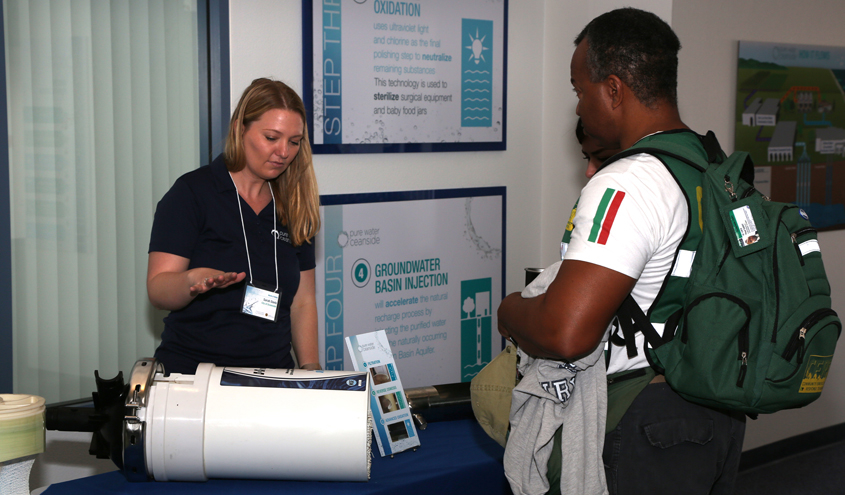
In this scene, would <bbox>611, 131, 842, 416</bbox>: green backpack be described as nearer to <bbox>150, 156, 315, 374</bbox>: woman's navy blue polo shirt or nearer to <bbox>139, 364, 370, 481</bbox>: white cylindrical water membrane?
<bbox>139, 364, 370, 481</bbox>: white cylindrical water membrane

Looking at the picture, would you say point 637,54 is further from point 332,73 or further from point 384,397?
point 332,73

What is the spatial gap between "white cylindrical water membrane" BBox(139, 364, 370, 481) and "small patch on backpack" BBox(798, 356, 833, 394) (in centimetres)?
82

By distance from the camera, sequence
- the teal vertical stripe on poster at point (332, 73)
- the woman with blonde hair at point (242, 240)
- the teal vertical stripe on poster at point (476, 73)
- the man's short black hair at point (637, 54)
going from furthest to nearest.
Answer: the teal vertical stripe on poster at point (476, 73) → the teal vertical stripe on poster at point (332, 73) → the woman with blonde hair at point (242, 240) → the man's short black hair at point (637, 54)

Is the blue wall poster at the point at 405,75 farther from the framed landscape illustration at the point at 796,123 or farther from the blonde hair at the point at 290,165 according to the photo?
the framed landscape illustration at the point at 796,123

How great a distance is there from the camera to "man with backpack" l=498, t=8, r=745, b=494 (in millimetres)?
1098

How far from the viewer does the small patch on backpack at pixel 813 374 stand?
1140 millimetres

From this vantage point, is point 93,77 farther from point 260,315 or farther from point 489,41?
point 489,41

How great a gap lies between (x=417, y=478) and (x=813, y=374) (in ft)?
3.07

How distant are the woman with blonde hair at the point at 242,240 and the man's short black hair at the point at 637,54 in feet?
3.21

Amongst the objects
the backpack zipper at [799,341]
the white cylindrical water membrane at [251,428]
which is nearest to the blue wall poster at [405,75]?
the white cylindrical water membrane at [251,428]

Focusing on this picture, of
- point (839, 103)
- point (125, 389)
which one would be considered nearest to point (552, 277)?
point (125, 389)

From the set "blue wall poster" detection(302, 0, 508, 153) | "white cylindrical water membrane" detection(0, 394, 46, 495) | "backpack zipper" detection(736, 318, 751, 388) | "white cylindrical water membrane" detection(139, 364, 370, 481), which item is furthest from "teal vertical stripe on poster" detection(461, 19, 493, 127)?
"white cylindrical water membrane" detection(0, 394, 46, 495)

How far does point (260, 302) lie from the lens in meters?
1.81

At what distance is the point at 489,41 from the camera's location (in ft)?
11.0
